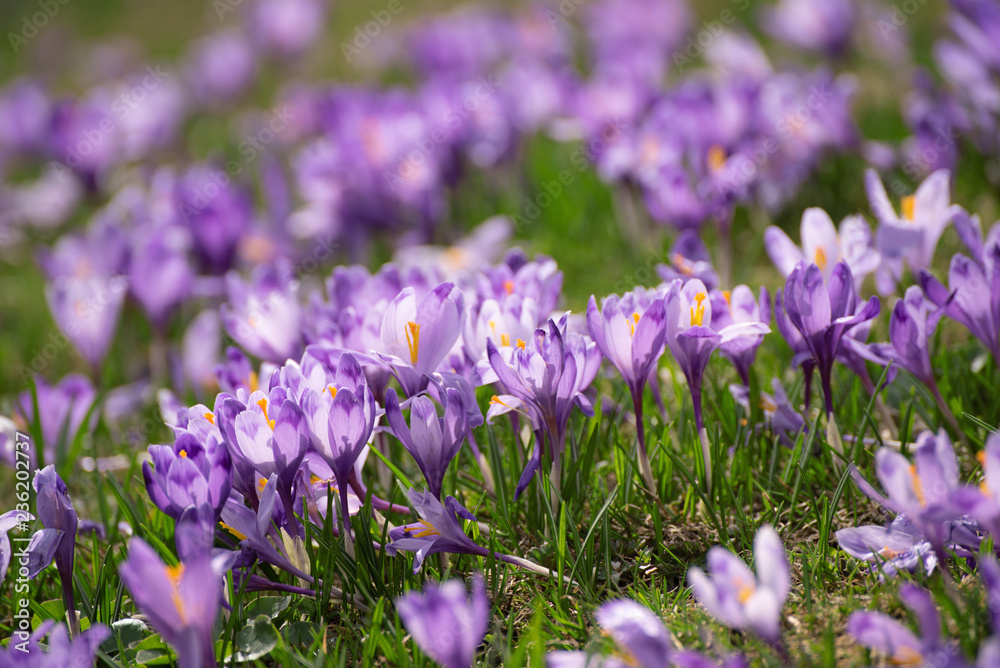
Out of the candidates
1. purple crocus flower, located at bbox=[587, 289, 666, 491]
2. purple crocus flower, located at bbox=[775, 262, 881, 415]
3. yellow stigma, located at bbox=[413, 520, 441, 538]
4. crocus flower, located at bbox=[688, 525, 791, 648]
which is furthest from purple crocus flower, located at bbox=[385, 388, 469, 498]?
purple crocus flower, located at bbox=[775, 262, 881, 415]

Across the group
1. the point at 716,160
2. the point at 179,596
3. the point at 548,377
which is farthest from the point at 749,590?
the point at 716,160

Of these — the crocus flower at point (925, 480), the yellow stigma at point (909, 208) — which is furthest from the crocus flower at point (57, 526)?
the yellow stigma at point (909, 208)

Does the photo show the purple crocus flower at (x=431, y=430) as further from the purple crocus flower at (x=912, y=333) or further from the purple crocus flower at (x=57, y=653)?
the purple crocus flower at (x=912, y=333)

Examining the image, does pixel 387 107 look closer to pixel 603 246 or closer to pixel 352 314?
pixel 603 246

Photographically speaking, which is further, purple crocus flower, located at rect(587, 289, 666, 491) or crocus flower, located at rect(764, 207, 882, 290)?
crocus flower, located at rect(764, 207, 882, 290)

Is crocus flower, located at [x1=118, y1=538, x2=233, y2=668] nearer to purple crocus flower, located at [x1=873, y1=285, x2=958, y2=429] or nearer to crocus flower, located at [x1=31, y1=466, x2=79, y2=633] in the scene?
crocus flower, located at [x1=31, y1=466, x2=79, y2=633]

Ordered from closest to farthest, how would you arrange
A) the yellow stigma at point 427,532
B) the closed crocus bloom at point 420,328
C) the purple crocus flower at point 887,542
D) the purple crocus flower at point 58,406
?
the purple crocus flower at point 887,542, the yellow stigma at point 427,532, the closed crocus bloom at point 420,328, the purple crocus flower at point 58,406
